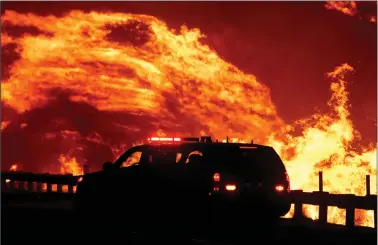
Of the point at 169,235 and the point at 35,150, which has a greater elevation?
the point at 35,150

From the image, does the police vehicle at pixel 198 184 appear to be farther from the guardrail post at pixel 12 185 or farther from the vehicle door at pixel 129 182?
the guardrail post at pixel 12 185

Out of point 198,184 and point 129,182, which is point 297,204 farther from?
point 198,184

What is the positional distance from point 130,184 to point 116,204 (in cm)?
46

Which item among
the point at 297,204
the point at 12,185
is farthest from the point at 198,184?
the point at 12,185

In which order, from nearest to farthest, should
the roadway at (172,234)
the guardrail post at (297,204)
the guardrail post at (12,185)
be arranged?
the roadway at (172,234)
the guardrail post at (297,204)
the guardrail post at (12,185)

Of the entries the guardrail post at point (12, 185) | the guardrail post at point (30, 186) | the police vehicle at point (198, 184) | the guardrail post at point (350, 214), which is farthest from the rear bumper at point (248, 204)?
the guardrail post at point (12, 185)

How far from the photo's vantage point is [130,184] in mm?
15664

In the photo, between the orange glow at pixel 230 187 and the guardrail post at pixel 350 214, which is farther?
the guardrail post at pixel 350 214

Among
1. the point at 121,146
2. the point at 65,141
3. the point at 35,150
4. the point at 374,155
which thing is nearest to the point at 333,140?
the point at 374,155

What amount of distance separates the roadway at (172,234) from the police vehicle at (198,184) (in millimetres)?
247

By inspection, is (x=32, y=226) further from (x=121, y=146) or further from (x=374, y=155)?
(x=121, y=146)

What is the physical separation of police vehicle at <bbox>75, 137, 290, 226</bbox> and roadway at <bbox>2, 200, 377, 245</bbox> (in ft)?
0.81

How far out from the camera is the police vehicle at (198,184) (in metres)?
14.5

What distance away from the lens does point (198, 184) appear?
47.6ft
